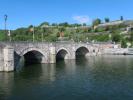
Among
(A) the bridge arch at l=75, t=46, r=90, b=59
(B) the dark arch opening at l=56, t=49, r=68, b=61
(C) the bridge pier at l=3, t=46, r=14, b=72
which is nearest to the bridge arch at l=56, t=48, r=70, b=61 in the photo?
(B) the dark arch opening at l=56, t=49, r=68, b=61

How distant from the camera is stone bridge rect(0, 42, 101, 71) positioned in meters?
76.1

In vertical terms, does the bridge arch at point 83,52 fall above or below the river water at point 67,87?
above

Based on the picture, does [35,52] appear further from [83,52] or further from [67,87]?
[83,52]

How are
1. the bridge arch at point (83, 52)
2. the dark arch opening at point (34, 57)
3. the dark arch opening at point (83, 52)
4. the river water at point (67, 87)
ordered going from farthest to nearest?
the dark arch opening at point (83, 52), the bridge arch at point (83, 52), the dark arch opening at point (34, 57), the river water at point (67, 87)

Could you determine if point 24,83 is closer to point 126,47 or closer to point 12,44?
point 12,44

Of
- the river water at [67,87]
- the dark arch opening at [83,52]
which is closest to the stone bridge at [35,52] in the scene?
the dark arch opening at [83,52]

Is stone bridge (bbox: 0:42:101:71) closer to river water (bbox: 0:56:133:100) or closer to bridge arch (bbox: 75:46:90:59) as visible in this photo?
bridge arch (bbox: 75:46:90:59)

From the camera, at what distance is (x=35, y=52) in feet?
331

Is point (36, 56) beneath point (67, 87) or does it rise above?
above

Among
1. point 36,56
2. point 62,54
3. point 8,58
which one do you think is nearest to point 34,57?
point 36,56

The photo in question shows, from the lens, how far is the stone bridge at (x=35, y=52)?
7606 centimetres

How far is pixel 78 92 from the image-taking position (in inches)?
2080

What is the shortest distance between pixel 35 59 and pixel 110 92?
54.4 metres

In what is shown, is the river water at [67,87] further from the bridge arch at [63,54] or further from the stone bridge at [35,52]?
the bridge arch at [63,54]
